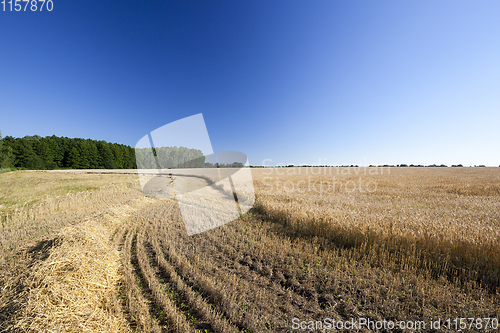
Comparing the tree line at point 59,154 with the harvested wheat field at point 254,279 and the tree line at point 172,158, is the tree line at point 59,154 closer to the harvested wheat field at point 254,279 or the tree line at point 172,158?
the tree line at point 172,158

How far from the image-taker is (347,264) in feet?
16.4

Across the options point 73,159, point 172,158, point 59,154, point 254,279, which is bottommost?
point 254,279

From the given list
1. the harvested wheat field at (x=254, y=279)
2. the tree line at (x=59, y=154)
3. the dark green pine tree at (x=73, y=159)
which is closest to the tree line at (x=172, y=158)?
the harvested wheat field at (x=254, y=279)

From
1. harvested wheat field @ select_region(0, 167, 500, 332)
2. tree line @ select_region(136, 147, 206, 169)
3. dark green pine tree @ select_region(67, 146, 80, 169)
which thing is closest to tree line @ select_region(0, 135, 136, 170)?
dark green pine tree @ select_region(67, 146, 80, 169)

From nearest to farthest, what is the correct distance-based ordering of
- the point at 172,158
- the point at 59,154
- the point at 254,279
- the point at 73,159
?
the point at 254,279 < the point at 172,158 < the point at 73,159 < the point at 59,154

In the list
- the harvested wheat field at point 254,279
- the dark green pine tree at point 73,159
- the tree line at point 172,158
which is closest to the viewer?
the harvested wheat field at point 254,279

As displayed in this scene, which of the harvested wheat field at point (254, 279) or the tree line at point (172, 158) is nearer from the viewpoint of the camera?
the harvested wheat field at point (254, 279)

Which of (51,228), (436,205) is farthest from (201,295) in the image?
(436,205)

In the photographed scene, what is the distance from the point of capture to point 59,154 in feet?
215

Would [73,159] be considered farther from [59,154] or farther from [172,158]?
[172,158]

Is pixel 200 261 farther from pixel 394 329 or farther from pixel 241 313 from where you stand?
pixel 394 329

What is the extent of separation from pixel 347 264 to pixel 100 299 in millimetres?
6280

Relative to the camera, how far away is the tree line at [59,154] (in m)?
54.9

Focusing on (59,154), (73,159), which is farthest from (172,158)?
(59,154)
